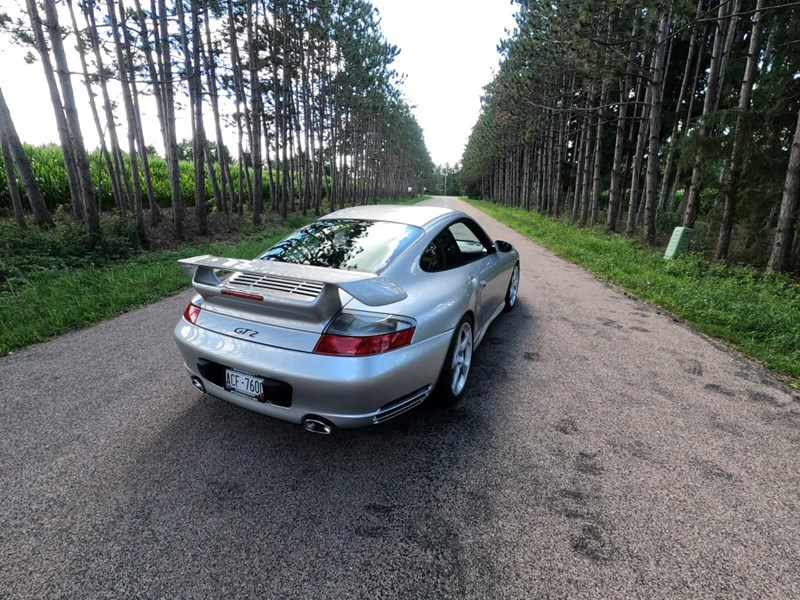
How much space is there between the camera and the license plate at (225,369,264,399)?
2.19m

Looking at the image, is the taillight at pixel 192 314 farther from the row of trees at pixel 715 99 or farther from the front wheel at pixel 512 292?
the row of trees at pixel 715 99

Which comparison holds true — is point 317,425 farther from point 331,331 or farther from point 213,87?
point 213,87

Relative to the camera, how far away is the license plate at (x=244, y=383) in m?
2.19

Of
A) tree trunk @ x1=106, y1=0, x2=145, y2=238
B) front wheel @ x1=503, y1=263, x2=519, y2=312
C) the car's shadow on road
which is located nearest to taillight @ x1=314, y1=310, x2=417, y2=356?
the car's shadow on road

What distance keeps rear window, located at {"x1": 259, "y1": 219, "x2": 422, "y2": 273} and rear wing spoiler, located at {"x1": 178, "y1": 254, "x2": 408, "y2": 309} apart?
1.40 ft

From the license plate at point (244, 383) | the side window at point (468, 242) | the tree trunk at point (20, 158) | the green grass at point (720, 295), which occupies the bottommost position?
→ the green grass at point (720, 295)

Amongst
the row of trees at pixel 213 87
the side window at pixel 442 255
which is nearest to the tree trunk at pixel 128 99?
the row of trees at pixel 213 87

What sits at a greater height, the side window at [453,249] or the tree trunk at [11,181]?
the tree trunk at [11,181]

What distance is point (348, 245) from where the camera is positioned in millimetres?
2996

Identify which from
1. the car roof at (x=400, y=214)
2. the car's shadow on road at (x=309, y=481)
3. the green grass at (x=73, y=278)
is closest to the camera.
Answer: the car's shadow on road at (x=309, y=481)

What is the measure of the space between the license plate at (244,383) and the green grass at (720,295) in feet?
15.2

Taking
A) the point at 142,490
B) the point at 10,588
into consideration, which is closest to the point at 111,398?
the point at 142,490

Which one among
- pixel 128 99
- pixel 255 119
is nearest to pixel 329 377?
pixel 128 99

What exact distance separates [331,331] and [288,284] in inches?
16.8
